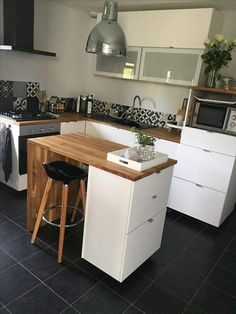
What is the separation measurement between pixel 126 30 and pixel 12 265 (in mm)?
3055

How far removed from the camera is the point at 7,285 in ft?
6.31

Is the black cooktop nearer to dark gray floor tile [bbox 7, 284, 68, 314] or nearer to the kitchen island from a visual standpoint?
the kitchen island

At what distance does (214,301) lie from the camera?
1986 mm

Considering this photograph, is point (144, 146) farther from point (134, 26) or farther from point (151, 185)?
point (134, 26)

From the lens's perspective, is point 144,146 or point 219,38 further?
point 219,38

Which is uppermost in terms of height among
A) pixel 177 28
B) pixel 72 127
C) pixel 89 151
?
pixel 177 28

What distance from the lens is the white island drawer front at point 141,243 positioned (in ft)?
6.32

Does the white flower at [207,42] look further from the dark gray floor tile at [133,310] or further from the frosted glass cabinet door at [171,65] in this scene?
the dark gray floor tile at [133,310]

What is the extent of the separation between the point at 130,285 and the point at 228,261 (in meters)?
1.02

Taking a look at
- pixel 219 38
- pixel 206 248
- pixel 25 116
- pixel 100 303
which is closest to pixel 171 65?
pixel 219 38

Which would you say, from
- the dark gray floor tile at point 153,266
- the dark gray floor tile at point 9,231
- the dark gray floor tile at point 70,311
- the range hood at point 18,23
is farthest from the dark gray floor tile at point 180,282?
the range hood at point 18,23

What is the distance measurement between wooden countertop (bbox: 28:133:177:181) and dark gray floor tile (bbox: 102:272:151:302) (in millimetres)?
905

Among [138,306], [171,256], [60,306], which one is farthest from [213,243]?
[60,306]

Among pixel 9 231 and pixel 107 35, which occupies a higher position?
pixel 107 35
